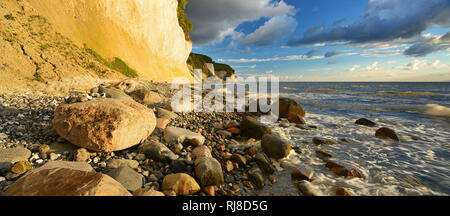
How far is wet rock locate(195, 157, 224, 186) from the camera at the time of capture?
299cm

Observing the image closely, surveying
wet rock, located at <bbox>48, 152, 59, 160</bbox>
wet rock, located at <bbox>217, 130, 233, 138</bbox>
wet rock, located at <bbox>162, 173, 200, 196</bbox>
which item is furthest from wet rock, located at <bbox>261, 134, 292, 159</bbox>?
wet rock, located at <bbox>48, 152, 59, 160</bbox>

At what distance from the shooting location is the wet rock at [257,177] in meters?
3.40

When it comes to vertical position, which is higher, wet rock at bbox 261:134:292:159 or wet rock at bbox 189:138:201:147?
wet rock at bbox 189:138:201:147

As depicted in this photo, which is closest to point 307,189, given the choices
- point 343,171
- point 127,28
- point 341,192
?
point 341,192

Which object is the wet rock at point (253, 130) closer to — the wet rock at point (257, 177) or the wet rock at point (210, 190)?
the wet rock at point (257, 177)

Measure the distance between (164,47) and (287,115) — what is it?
68.7 ft

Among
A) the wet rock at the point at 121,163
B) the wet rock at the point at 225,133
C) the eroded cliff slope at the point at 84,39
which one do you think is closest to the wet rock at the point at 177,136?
the wet rock at the point at 121,163

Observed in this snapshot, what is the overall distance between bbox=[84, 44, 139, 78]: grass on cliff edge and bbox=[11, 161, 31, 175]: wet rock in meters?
13.3

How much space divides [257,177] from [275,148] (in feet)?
4.59

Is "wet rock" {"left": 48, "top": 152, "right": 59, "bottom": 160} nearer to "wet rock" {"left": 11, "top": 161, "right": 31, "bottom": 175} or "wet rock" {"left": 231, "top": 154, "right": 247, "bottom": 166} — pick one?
"wet rock" {"left": 11, "top": 161, "right": 31, "bottom": 175}

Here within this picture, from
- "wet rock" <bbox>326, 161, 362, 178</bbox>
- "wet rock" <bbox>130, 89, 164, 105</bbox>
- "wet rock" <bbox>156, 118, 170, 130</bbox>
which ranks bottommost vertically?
"wet rock" <bbox>326, 161, 362, 178</bbox>

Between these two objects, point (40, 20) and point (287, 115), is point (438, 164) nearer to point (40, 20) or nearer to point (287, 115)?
point (287, 115)

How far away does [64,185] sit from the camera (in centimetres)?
184

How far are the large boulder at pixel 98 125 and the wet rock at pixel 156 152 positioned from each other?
0.93ft
